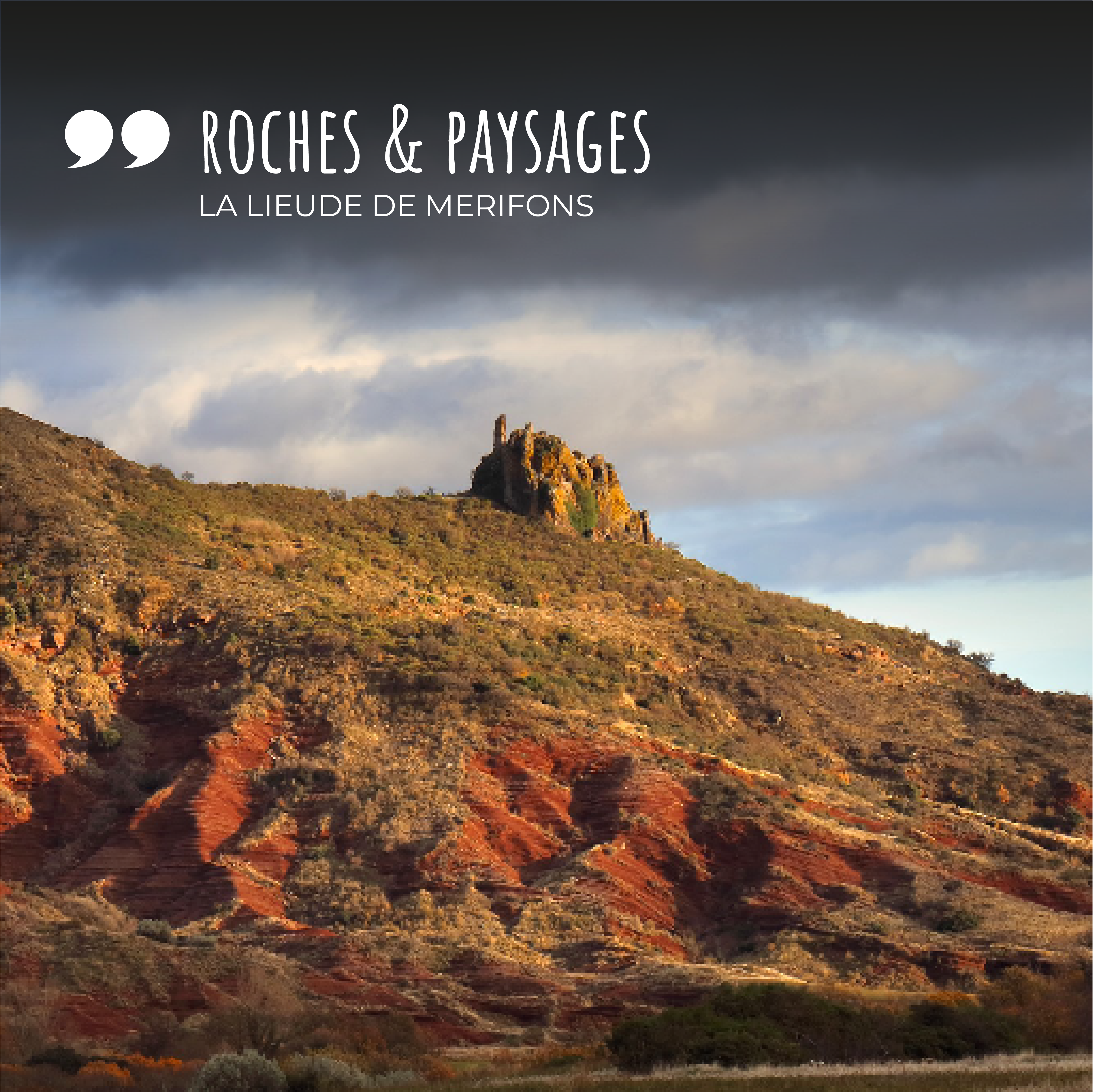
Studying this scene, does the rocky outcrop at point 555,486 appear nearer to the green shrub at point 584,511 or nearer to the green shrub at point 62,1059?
the green shrub at point 584,511

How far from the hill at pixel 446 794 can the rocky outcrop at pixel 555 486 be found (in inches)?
548

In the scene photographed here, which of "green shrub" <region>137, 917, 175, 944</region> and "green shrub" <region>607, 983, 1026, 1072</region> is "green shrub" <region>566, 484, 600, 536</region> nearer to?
"green shrub" <region>137, 917, 175, 944</region>

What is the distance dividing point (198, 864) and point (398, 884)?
7232mm

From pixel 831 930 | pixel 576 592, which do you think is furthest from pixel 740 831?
pixel 576 592

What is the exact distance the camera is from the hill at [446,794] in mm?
51281

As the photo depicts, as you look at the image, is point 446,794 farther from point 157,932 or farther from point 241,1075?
point 241,1075

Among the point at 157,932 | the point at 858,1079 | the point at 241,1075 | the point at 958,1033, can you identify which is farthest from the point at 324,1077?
the point at 157,932

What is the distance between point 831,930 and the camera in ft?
194

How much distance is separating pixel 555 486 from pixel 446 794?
48.2 metres

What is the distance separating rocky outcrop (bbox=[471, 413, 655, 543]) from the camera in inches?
4345

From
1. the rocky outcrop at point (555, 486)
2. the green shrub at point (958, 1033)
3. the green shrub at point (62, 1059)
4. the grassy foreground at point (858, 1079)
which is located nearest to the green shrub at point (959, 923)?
the green shrub at point (958, 1033)

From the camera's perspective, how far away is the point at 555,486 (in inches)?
4350

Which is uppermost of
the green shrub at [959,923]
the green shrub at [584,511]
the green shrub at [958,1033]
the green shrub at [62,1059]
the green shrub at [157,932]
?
the green shrub at [584,511]

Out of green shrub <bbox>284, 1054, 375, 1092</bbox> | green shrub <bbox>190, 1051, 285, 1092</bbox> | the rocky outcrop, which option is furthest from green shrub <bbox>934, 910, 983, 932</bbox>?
the rocky outcrop
